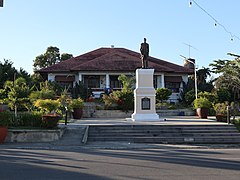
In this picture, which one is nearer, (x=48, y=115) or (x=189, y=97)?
(x=48, y=115)

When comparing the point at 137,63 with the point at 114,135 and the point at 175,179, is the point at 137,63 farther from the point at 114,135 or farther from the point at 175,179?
the point at 175,179

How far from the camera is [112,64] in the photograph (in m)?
44.4

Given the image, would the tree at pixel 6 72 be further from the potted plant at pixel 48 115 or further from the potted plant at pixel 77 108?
the potted plant at pixel 48 115

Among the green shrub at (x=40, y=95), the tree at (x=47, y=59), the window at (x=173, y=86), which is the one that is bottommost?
the green shrub at (x=40, y=95)

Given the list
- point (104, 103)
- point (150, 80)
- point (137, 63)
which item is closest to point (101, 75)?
point (137, 63)

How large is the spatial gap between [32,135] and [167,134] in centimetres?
643

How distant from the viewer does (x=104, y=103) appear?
3175 cm

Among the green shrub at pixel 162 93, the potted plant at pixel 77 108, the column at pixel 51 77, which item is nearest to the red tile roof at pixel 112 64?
the column at pixel 51 77

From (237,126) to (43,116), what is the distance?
10.2 m

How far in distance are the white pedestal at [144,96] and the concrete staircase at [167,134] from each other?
13.6 ft

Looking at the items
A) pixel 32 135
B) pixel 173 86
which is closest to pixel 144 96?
pixel 32 135

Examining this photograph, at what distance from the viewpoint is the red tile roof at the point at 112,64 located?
43.3m

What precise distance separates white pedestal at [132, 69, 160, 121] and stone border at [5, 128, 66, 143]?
7.37 meters

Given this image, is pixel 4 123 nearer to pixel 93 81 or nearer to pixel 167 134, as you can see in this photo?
pixel 167 134
